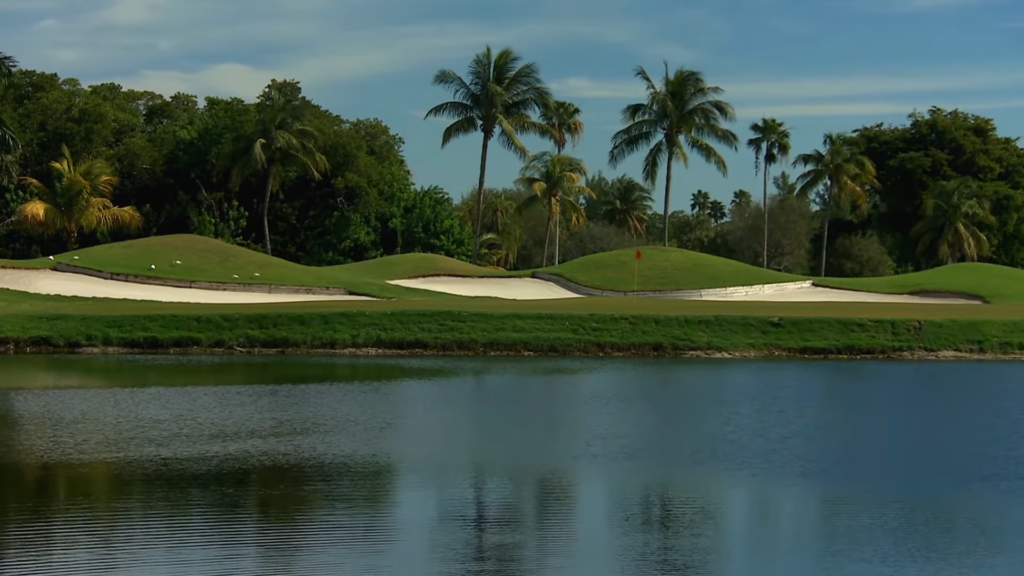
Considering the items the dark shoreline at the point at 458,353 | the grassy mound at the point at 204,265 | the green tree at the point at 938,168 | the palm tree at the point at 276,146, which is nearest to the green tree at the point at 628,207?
the green tree at the point at 938,168

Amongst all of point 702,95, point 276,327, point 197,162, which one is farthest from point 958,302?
point 197,162

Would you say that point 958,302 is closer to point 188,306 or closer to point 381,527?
point 188,306

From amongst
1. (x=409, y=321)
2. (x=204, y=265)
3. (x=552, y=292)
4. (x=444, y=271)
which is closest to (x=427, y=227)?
(x=444, y=271)

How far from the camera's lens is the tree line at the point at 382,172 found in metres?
61.6

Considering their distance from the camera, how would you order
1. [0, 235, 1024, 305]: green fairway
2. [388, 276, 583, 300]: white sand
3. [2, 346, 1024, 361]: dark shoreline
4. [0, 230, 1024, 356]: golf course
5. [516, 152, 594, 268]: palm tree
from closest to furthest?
[2, 346, 1024, 361]: dark shoreline → [0, 230, 1024, 356]: golf course → [0, 235, 1024, 305]: green fairway → [388, 276, 583, 300]: white sand → [516, 152, 594, 268]: palm tree

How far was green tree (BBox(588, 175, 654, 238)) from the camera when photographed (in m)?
100

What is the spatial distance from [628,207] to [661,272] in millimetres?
50932

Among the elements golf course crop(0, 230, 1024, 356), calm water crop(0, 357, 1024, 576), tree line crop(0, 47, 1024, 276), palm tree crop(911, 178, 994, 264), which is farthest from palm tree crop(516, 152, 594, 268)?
calm water crop(0, 357, 1024, 576)

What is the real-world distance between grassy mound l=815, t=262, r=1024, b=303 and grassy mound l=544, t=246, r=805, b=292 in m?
2.87

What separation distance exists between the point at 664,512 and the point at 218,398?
11.3 meters

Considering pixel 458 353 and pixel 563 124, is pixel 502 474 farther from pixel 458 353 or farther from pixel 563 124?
pixel 563 124

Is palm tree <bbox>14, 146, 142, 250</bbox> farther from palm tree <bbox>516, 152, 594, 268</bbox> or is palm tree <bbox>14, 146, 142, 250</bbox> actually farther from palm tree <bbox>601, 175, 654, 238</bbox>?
palm tree <bbox>601, 175, 654, 238</bbox>

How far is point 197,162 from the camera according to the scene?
229 feet

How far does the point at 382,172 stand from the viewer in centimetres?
7362
